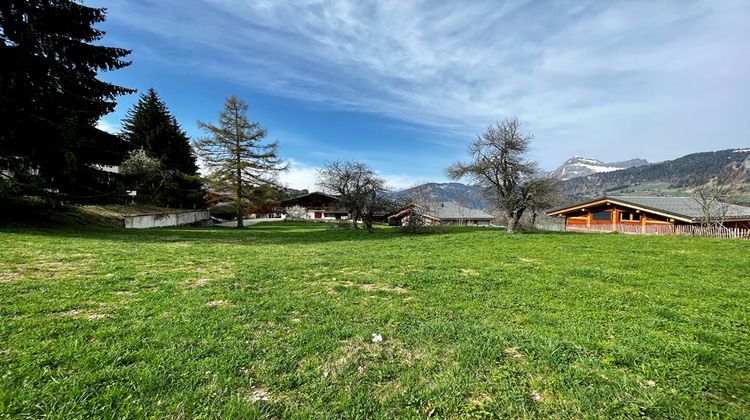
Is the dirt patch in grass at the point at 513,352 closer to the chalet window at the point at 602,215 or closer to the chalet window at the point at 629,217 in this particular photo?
the chalet window at the point at 629,217

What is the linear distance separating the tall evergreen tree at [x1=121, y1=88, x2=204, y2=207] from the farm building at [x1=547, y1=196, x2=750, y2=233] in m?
42.5

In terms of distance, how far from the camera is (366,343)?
152 inches

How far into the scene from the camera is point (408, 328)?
433 centimetres

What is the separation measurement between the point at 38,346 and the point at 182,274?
384cm

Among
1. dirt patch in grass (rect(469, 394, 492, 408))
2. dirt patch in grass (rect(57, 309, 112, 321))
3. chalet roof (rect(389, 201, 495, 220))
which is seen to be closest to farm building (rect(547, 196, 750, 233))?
chalet roof (rect(389, 201, 495, 220))

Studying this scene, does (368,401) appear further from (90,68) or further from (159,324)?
(90,68)

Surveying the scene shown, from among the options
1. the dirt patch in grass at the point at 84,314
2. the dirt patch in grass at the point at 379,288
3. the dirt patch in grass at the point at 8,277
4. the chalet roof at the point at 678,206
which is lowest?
the dirt patch in grass at the point at 379,288

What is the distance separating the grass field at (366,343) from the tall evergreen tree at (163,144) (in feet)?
96.8

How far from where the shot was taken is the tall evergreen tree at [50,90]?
13.5 meters

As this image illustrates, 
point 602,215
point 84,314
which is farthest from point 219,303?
point 602,215

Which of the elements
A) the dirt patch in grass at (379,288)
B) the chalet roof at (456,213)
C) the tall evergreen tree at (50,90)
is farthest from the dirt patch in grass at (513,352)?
the chalet roof at (456,213)

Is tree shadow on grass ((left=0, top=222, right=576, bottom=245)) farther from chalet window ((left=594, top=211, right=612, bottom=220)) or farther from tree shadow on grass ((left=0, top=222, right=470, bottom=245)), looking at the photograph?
chalet window ((left=594, top=211, right=612, bottom=220))

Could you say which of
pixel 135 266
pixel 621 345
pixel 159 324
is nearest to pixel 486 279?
pixel 621 345

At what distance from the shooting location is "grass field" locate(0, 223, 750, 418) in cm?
267
